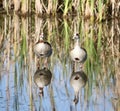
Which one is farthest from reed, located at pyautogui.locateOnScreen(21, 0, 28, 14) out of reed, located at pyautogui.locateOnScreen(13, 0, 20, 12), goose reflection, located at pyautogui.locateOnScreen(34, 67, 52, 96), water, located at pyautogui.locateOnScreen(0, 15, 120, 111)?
goose reflection, located at pyautogui.locateOnScreen(34, 67, 52, 96)

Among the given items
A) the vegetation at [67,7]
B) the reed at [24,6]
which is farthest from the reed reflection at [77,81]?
the reed at [24,6]

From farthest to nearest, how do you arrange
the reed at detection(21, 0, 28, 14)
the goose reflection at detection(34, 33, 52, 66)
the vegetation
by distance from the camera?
the reed at detection(21, 0, 28, 14) → the vegetation → the goose reflection at detection(34, 33, 52, 66)

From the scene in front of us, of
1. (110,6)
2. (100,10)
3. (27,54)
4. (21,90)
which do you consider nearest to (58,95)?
(21,90)

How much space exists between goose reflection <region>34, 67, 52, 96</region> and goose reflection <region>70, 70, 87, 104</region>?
29 cm

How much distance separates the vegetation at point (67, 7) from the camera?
46.5ft

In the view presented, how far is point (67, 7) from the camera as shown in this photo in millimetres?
14773

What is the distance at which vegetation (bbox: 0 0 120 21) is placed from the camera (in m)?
14.2

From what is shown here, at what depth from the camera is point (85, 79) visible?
7.61m

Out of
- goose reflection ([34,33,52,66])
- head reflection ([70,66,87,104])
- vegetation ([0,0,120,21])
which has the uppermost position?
vegetation ([0,0,120,21])

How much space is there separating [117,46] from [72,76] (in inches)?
116

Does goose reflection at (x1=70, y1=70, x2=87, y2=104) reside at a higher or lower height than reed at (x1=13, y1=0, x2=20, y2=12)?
lower

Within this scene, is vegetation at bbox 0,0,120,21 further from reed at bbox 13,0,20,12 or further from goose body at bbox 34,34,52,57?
goose body at bbox 34,34,52,57

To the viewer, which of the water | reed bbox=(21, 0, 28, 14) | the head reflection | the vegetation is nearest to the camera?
the water

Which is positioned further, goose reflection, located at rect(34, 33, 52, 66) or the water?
goose reflection, located at rect(34, 33, 52, 66)
